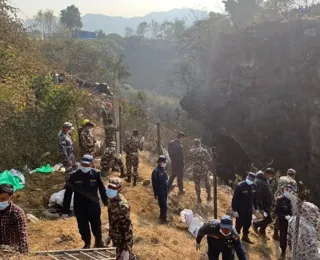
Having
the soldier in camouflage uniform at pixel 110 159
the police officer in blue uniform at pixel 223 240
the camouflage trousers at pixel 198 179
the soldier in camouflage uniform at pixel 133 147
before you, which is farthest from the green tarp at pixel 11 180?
the police officer in blue uniform at pixel 223 240

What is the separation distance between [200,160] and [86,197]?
4.44 meters

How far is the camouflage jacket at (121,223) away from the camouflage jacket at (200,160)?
4.83m

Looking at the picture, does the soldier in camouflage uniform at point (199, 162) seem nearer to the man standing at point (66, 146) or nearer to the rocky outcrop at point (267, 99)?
the man standing at point (66, 146)

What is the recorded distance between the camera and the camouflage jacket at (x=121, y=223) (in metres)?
5.30

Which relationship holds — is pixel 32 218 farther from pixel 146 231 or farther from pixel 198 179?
pixel 198 179

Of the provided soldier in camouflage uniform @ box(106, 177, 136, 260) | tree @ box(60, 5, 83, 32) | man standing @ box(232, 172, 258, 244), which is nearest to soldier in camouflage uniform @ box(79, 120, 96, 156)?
man standing @ box(232, 172, 258, 244)

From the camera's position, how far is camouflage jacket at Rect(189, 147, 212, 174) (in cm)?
997

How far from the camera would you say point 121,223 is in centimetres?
532

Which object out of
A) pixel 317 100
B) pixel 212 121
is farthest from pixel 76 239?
pixel 212 121

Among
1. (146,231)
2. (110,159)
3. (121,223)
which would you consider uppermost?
(121,223)

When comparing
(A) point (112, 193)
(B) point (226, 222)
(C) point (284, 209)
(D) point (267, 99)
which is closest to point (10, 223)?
(A) point (112, 193)

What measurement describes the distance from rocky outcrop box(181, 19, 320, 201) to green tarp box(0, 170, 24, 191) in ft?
78.2

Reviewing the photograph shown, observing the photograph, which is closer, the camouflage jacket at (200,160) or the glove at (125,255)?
the glove at (125,255)

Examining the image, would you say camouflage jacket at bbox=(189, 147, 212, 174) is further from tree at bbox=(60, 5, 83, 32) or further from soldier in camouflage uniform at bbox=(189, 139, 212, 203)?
tree at bbox=(60, 5, 83, 32)
